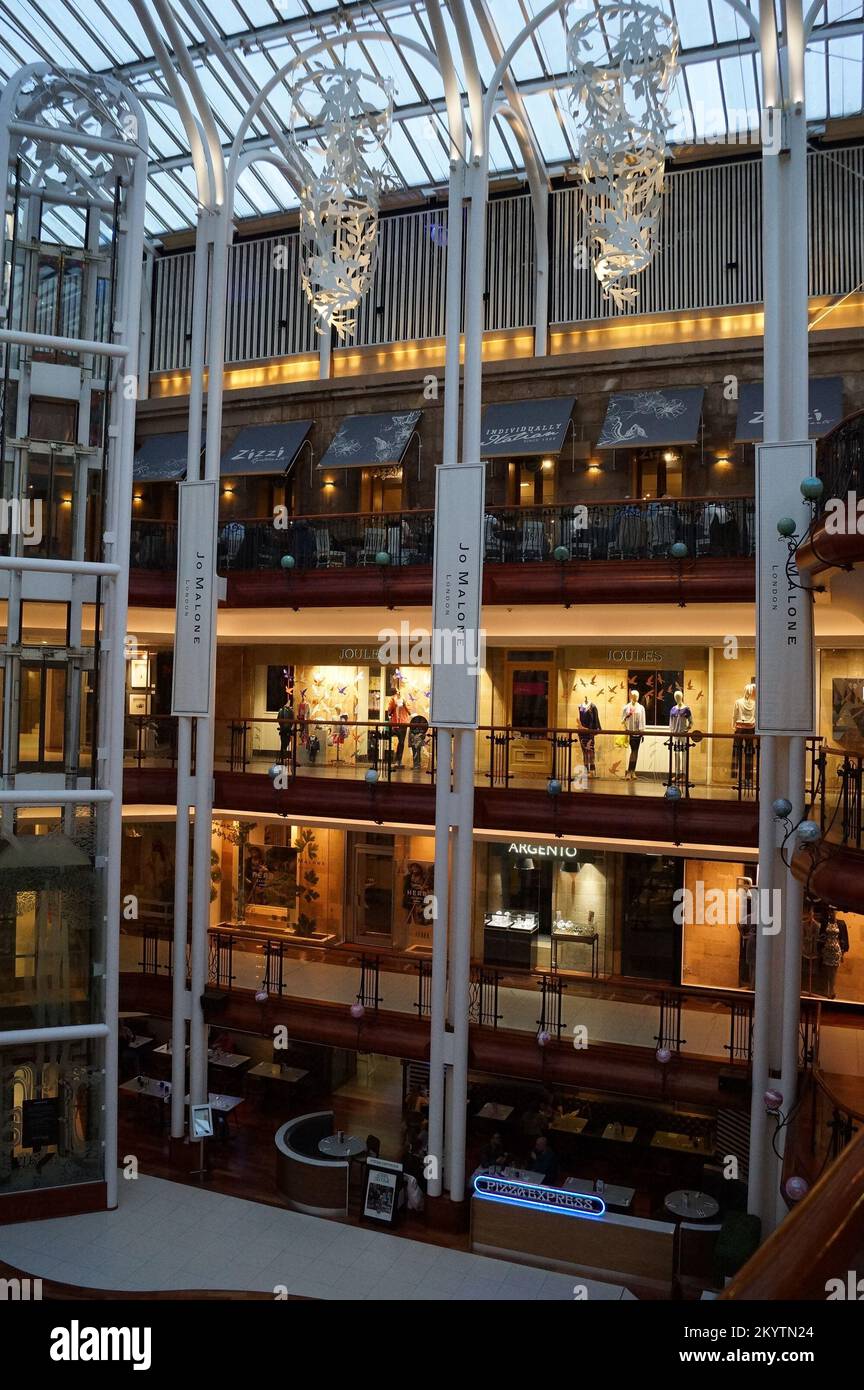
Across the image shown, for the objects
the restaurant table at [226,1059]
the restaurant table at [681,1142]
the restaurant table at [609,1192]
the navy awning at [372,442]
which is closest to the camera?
the restaurant table at [609,1192]

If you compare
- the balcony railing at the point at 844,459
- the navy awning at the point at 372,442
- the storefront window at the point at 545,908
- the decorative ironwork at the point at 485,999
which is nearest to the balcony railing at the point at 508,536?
the navy awning at the point at 372,442

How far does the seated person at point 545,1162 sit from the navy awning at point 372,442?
11.0m

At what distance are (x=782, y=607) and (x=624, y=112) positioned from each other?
5378 millimetres

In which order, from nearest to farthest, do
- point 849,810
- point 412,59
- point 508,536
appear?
1. point 849,810
2. point 508,536
3. point 412,59

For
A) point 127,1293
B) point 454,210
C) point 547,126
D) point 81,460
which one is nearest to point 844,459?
point 454,210

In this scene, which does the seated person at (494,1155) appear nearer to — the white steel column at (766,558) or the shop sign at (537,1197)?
the shop sign at (537,1197)

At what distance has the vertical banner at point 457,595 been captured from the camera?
490 inches

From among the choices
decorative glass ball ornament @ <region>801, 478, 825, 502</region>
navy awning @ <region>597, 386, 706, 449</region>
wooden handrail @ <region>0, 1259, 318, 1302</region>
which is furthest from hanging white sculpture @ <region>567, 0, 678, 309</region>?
wooden handrail @ <region>0, 1259, 318, 1302</region>

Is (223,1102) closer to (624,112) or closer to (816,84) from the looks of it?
(624,112)

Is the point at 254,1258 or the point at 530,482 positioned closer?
the point at 254,1258

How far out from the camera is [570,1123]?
14078mm

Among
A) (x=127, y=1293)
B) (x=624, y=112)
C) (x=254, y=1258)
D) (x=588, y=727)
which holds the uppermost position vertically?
(x=624, y=112)

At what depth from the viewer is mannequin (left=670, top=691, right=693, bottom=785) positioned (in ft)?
44.5

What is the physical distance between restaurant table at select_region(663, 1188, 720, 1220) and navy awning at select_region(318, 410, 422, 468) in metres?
11.9
